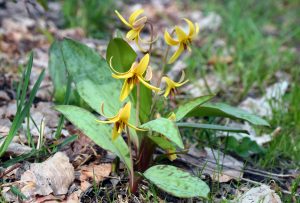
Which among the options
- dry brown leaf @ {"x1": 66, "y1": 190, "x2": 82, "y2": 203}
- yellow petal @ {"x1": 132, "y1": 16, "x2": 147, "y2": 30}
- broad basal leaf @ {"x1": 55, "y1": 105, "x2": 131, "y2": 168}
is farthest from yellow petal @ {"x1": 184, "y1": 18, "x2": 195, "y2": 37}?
dry brown leaf @ {"x1": 66, "y1": 190, "x2": 82, "y2": 203}

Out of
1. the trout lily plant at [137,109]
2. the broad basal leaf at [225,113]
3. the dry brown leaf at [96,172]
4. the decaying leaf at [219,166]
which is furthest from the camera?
the decaying leaf at [219,166]

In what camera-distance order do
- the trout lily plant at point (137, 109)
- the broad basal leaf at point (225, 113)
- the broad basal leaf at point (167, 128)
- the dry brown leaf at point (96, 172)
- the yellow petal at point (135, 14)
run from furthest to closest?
1. the dry brown leaf at point (96, 172)
2. the broad basal leaf at point (225, 113)
3. the yellow petal at point (135, 14)
4. the trout lily plant at point (137, 109)
5. the broad basal leaf at point (167, 128)

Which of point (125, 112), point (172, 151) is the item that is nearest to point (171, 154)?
point (172, 151)

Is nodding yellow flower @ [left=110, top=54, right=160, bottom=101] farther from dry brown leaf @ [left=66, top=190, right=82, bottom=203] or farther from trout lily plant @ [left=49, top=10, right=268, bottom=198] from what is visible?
dry brown leaf @ [left=66, top=190, right=82, bottom=203]

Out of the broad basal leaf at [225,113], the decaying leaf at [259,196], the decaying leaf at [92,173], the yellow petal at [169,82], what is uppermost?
the yellow petal at [169,82]

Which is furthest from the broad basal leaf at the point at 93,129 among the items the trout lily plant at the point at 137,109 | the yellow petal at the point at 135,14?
the yellow petal at the point at 135,14

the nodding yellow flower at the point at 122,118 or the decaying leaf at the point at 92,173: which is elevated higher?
the nodding yellow flower at the point at 122,118

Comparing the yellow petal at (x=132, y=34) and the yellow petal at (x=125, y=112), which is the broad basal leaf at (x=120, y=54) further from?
the yellow petal at (x=125, y=112)
